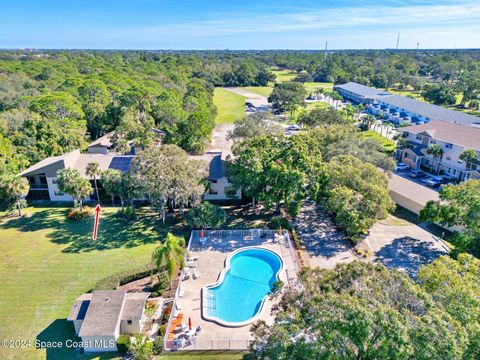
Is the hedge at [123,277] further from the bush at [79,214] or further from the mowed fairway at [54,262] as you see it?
the bush at [79,214]

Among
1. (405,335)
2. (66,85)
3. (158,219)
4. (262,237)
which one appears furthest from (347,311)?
(66,85)

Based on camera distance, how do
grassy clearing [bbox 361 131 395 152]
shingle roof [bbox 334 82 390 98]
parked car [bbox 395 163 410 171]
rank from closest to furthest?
parked car [bbox 395 163 410 171] < grassy clearing [bbox 361 131 395 152] < shingle roof [bbox 334 82 390 98]

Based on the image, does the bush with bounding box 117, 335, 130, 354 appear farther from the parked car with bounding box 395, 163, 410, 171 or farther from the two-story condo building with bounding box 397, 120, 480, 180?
the two-story condo building with bounding box 397, 120, 480, 180

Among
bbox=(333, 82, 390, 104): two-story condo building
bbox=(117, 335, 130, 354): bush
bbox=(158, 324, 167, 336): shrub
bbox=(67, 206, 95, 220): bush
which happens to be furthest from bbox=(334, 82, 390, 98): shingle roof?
bbox=(117, 335, 130, 354): bush

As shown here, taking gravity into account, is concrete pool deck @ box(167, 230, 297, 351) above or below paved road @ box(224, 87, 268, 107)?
below

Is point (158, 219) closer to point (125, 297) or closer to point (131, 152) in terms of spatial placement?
point (125, 297)

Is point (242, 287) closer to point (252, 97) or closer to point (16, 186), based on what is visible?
point (16, 186)

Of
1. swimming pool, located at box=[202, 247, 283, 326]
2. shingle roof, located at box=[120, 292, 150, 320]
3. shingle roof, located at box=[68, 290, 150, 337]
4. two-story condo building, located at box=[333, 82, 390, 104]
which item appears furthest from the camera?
two-story condo building, located at box=[333, 82, 390, 104]
